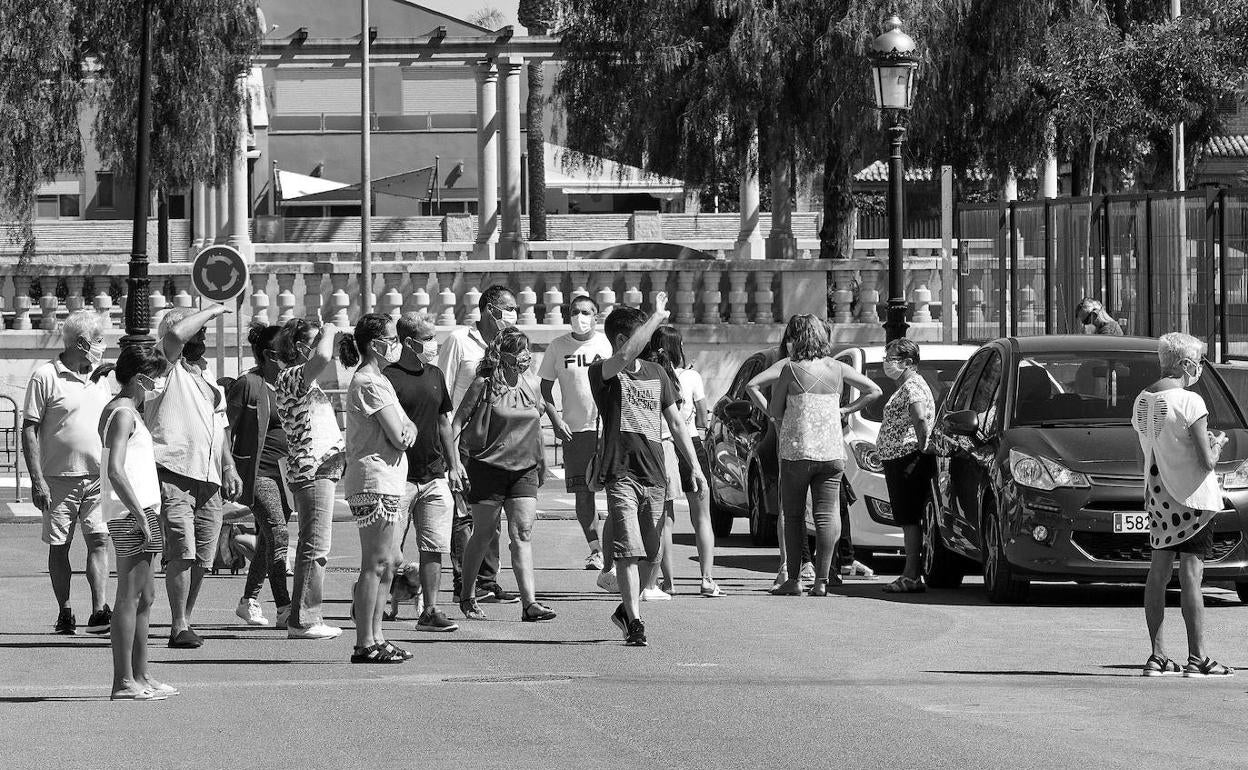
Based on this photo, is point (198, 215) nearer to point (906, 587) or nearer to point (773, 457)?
point (773, 457)

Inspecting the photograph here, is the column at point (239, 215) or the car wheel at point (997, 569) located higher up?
the column at point (239, 215)

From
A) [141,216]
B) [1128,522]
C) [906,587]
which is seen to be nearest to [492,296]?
[906,587]

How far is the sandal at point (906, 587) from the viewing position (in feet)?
45.4

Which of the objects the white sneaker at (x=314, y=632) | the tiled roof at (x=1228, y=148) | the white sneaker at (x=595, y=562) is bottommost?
the white sneaker at (x=314, y=632)

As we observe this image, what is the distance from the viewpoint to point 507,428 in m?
12.1

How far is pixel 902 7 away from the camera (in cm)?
2969

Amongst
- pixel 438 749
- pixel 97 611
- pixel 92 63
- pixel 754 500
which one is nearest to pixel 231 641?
pixel 97 611

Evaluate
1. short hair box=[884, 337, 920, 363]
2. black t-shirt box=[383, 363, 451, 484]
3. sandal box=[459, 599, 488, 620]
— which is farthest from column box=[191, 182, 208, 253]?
black t-shirt box=[383, 363, 451, 484]

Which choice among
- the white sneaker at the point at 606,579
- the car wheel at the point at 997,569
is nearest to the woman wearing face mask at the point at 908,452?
the car wheel at the point at 997,569

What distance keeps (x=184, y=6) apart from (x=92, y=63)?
2.28 metres

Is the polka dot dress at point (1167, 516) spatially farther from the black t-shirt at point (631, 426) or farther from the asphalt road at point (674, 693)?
the black t-shirt at point (631, 426)

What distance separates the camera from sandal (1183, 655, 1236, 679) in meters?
9.82

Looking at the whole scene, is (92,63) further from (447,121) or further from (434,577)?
(447,121)

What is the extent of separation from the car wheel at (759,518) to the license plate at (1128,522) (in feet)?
14.6
